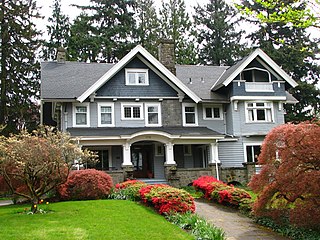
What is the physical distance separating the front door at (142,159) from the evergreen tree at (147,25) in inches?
764

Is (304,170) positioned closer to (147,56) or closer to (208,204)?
(208,204)

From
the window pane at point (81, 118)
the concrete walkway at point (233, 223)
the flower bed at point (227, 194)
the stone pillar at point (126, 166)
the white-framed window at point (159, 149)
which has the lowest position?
the concrete walkway at point (233, 223)

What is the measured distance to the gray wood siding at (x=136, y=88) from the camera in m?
24.1

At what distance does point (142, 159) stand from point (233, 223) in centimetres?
1426

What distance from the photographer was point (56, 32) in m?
45.6

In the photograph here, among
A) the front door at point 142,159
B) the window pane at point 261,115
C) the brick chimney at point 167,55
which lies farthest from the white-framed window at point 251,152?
the brick chimney at point 167,55

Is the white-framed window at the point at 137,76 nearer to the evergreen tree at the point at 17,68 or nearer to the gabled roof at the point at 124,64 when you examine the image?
the gabled roof at the point at 124,64

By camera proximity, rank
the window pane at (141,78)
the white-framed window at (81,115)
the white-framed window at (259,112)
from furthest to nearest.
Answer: the white-framed window at (259,112)
the window pane at (141,78)
the white-framed window at (81,115)

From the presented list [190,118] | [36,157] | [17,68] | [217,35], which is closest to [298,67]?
[217,35]

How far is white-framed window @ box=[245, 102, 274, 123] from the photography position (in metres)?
26.0

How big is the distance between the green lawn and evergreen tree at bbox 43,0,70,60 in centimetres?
3253

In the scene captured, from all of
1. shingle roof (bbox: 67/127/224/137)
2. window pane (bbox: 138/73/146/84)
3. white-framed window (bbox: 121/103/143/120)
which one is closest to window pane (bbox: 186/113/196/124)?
shingle roof (bbox: 67/127/224/137)

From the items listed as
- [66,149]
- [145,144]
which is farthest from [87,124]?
[66,149]

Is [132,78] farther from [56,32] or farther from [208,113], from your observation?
[56,32]
